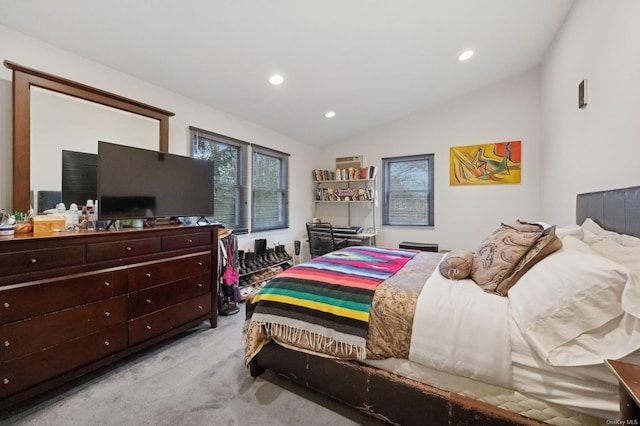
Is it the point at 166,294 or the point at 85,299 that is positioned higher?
the point at 85,299

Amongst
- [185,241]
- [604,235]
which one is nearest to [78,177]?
[185,241]

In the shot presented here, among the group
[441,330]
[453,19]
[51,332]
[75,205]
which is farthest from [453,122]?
[51,332]

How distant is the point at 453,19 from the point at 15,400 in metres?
4.03

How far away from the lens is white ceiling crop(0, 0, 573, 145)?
1.87m

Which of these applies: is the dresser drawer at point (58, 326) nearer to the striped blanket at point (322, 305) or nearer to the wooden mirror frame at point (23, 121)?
the wooden mirror frame at point (23, 121)

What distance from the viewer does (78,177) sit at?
207 centimetres

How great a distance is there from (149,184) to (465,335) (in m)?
2.45

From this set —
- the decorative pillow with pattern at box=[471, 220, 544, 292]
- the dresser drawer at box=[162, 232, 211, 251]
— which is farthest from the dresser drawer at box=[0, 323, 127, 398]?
the decorative pillow with pattern at box=[471, 220, 544, 292]

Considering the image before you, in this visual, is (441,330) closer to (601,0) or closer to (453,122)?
(601,0)

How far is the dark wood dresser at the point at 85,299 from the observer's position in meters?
1.43

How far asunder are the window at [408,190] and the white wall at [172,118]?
4.61ft

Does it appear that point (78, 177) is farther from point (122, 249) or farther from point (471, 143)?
point (471, 143)

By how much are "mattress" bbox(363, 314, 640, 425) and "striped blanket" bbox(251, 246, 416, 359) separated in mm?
455

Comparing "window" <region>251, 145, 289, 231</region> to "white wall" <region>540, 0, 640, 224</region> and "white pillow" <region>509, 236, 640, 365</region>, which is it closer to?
"white pillow" <region>509, 236, 640, 365</region>
